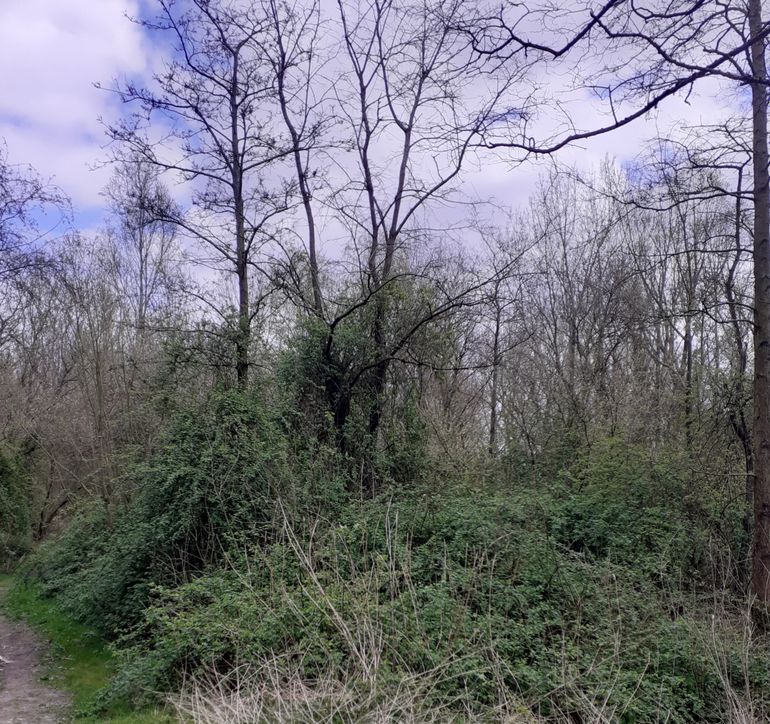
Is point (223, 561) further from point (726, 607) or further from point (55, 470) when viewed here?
point (55, 470)

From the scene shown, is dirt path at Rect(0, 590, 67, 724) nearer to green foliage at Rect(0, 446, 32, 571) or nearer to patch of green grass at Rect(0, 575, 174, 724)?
patch of green grass at Rect(0, 575, 174, 724)

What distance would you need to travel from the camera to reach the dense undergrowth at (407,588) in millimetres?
5785

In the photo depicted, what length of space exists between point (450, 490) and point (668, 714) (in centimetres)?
585

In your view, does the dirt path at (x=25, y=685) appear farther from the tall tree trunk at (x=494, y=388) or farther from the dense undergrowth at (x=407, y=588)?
the tall tree trunk at (x=494, y=388)

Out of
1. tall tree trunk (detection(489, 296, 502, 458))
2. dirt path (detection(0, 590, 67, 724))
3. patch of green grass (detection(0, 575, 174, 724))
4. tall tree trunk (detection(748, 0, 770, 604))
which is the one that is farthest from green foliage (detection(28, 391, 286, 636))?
tall tree trunk (detection(489, 296, 502, 458))

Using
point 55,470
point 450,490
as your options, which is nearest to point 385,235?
point 450,490

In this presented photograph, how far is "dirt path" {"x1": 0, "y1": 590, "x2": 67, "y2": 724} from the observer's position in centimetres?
724

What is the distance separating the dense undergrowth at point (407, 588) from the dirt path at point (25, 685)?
690 mm

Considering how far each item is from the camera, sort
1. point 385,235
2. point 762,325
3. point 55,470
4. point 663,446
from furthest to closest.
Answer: point 55,470
point 385,235
point 663,446
point 762,325

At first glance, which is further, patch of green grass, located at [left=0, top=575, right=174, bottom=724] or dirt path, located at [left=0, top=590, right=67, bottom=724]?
dirt path, located at [left=0, top=590, right=67, bottom=724]

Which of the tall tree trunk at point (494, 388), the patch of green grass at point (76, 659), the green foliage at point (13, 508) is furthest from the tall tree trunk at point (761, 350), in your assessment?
the green foliage at point (13, 508)

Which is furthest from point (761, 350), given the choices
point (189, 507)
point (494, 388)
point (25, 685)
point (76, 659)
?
point (494, 388)

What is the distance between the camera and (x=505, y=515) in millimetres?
9727

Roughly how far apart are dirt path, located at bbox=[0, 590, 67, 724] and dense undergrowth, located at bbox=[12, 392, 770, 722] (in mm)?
690
